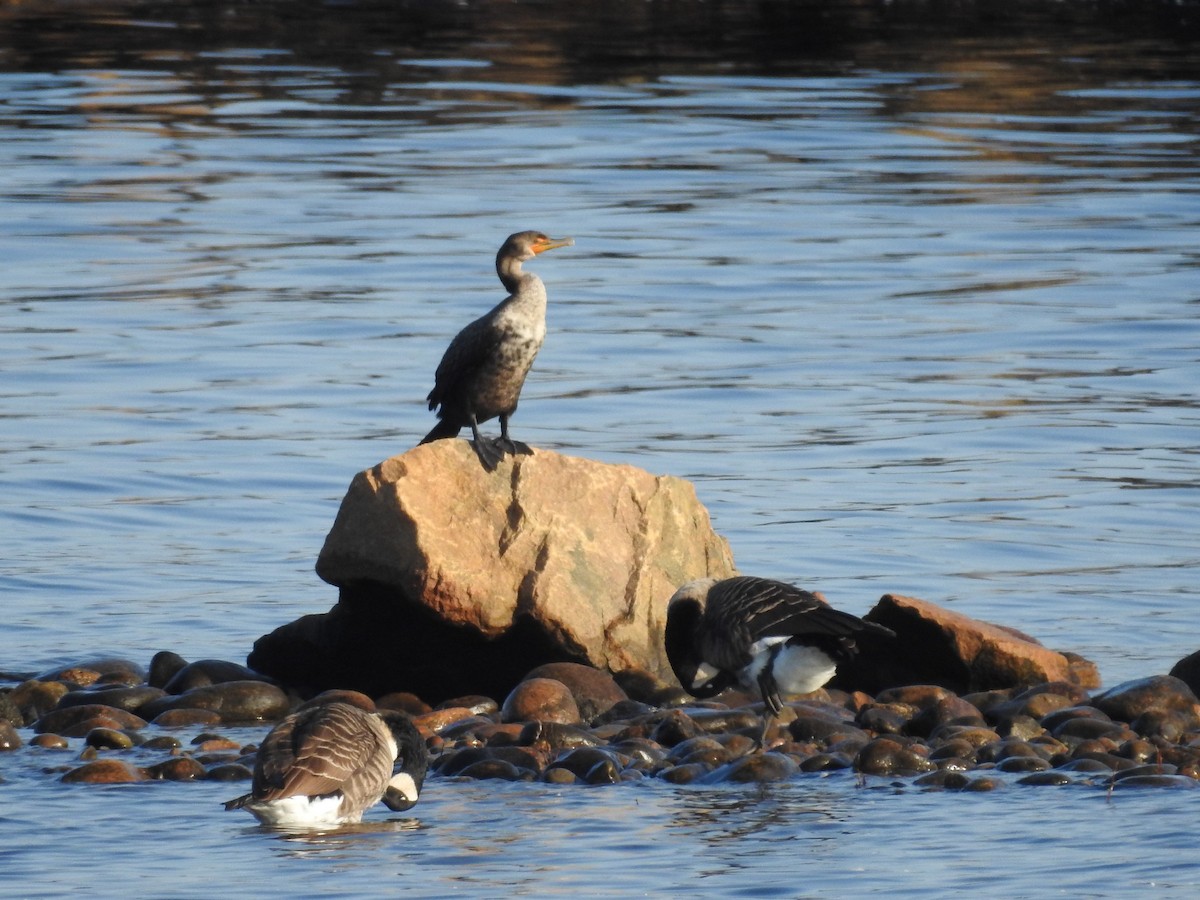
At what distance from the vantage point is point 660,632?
10719 mm

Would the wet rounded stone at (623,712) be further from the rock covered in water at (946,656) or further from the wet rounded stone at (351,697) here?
the rock covered in water at (946,656)

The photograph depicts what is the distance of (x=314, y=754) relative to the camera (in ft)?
26.5

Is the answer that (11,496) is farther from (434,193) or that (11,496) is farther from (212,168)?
(212,168)

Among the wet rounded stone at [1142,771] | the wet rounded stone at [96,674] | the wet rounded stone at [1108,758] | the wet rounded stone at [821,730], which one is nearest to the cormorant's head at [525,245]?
the wet rounded stone at [96,674]

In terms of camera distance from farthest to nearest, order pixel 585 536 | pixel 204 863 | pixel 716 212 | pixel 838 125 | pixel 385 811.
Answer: pixel 838 125
pixel 716 212
pixel 585 536
pixel 385 811
pixel 204 863

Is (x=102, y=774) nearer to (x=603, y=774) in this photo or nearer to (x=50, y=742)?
(x=50, y=742)

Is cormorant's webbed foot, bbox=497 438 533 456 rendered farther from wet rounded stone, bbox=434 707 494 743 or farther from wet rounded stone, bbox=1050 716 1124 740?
wet rounded stone, bbox=1050 716 1124 740

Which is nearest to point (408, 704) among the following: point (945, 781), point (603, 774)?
point (603, 774)

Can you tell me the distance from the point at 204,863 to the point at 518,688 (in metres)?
2.42

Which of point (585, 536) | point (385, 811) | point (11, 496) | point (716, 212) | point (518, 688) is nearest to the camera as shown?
point (385, 811)

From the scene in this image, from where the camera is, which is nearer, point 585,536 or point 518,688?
point 518,688

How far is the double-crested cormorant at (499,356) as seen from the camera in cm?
1099

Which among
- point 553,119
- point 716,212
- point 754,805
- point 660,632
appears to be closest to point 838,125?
point 553,119

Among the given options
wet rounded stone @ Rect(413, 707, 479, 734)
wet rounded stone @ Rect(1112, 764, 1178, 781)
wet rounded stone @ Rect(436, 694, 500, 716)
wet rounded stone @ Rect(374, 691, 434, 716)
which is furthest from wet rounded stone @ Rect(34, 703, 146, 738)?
wet rounded stone @ Rect(1112, 764, 1178, 781)
